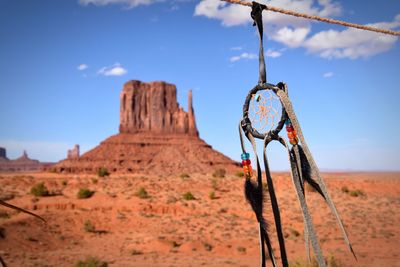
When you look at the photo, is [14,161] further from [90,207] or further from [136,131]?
[90,207]

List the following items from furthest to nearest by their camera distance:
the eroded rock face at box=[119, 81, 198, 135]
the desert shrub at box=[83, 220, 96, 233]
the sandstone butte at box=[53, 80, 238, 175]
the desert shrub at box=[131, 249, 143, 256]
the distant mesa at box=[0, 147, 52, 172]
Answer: the distant mesa at box=[0, 147, 52, 172], the eroded rock face at box=[119, 81, 198, 135], the sandstone butte at box=[53, 80, 238, 175], the desert shrub at box=[83, 220, 96, 233], the desert shrub at box=[131, 249, 143, 256]

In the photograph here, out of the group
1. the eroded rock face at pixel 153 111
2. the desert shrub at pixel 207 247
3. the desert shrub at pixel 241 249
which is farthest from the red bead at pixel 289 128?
the eroded rock face at pixel 153 111

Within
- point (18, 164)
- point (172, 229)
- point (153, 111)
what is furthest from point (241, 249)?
point (18, 164)

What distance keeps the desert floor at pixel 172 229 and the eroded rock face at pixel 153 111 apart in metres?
73.9

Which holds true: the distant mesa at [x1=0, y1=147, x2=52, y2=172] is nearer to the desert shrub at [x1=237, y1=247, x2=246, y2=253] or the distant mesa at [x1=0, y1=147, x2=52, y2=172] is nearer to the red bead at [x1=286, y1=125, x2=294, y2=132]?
the desert shrub at [x1=237, y1=247, x2=246, y2=253]

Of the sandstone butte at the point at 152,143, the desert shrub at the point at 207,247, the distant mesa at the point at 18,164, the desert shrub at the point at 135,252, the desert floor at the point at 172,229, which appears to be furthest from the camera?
the distant mesa at the point at 18,164

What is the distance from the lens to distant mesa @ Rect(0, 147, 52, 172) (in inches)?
6363

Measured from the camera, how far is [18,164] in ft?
548

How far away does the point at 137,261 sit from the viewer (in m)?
16.0

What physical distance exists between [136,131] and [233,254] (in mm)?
90699

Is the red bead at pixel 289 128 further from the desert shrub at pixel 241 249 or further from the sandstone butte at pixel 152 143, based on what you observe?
the sandstone butte at pixel 152 143

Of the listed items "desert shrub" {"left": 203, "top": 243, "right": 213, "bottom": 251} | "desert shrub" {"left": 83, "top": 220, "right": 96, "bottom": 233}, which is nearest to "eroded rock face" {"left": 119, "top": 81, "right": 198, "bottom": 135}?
"desert shrub" {"left": 83, "top": 220, "right": 96, "bottom": 233}

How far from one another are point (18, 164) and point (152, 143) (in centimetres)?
10037

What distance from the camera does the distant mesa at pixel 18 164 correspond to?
162 m
